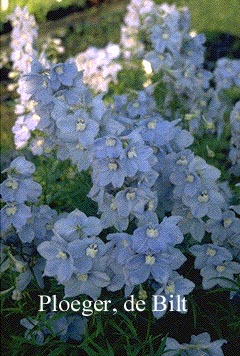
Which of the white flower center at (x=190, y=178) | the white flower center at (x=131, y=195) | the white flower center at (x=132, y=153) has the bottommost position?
the white flower center at (x=190, y=178)

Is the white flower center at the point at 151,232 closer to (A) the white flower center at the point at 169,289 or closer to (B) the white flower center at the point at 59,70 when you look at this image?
(A) the white flower center at the point at 169,289

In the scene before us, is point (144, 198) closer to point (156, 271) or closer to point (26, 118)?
point (156, 271)

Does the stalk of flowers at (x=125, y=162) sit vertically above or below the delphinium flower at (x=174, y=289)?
above

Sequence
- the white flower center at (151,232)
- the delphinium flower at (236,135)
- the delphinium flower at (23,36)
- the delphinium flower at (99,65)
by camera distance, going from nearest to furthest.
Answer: the white flower center at (151,232), the delphinium flower at (236,135), the delphinium flower at (23,36), the delphinium flower at (99,65)

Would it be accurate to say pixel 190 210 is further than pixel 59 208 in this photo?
No

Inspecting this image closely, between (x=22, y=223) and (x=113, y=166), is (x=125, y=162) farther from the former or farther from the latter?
(x=22, y=223)

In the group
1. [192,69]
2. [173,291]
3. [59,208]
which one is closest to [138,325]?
[173,291]

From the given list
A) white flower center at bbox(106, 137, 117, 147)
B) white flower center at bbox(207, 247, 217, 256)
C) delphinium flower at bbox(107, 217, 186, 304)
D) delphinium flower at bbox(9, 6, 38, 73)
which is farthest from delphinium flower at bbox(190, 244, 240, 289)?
delphinium flower at bbox(9, 6, 38, 73)

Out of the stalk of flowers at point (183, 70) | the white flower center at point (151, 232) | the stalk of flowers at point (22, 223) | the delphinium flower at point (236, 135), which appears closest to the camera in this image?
the white flower center at point (151, 232)

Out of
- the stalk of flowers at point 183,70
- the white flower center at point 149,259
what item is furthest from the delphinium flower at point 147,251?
the stalk of flowers at point 183,70

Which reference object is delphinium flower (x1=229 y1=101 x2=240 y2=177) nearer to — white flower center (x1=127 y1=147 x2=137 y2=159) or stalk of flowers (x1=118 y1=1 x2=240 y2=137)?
stalk of flowers (x1=118 y1=1 x2=240 y2=137)
